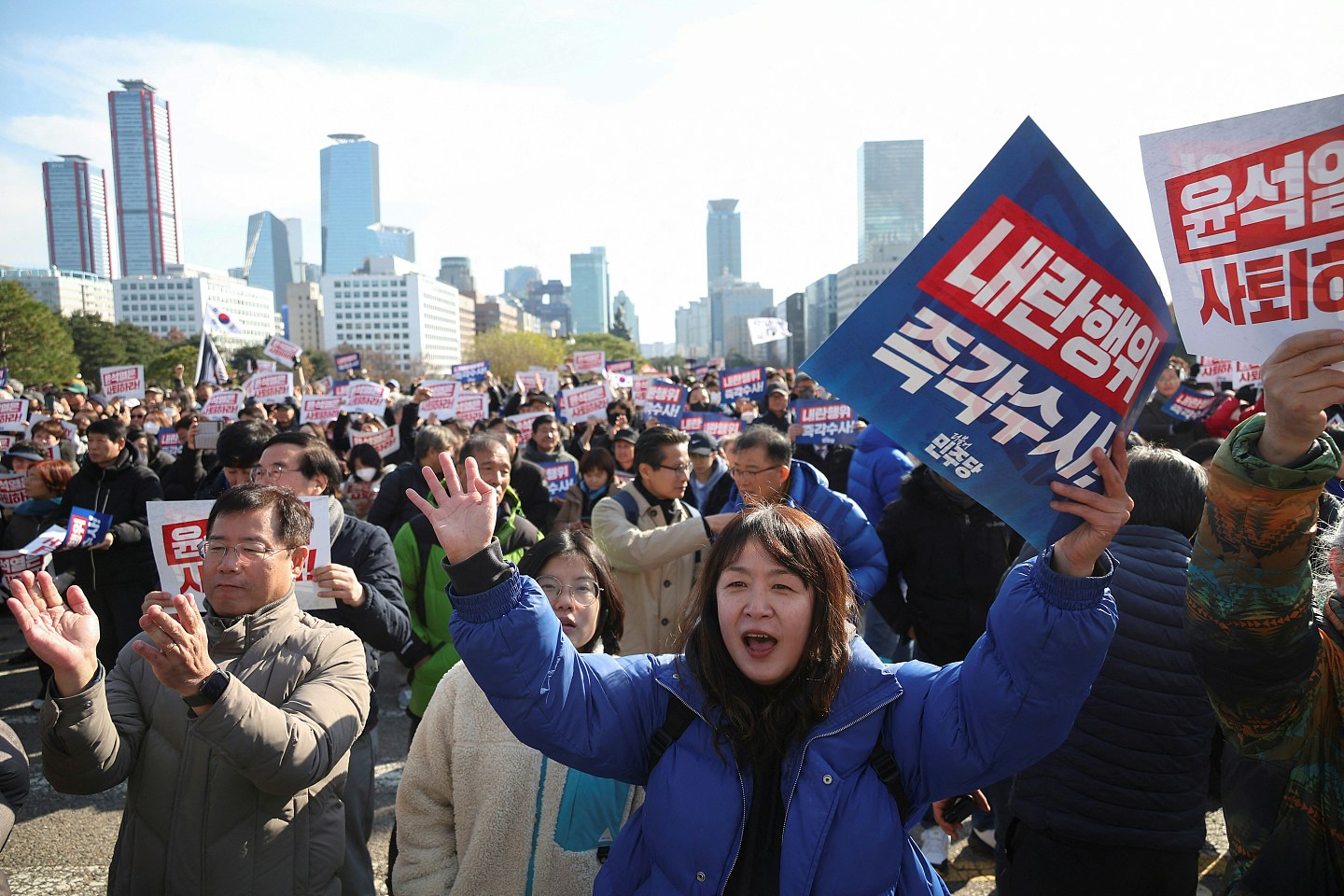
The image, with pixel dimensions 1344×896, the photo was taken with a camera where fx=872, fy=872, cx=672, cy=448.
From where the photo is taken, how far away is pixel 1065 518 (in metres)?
1.68

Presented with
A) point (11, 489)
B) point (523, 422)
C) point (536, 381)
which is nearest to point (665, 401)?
point (523, 422)

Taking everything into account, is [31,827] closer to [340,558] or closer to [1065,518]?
[340,558]

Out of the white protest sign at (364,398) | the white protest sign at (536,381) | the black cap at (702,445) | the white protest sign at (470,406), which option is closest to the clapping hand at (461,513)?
the black cap at (702,445)

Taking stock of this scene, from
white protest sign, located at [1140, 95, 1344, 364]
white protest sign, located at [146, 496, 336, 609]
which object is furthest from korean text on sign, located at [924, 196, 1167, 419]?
white protest sign, located at [146, 496, 336, 609]

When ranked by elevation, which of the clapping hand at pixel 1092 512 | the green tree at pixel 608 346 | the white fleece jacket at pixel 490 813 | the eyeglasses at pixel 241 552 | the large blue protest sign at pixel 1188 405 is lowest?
the white fleece jacket at pixel 490 813

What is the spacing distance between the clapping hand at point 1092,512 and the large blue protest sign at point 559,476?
6.93m

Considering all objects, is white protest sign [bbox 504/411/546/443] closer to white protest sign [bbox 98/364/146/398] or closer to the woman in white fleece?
the woman in white fleece

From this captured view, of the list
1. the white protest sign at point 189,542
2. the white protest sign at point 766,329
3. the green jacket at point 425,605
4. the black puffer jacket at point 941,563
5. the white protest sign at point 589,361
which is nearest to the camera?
the white protest sign at point 189,542

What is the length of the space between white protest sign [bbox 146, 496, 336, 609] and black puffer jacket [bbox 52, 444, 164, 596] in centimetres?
309

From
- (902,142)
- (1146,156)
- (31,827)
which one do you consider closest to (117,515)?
(31,827)

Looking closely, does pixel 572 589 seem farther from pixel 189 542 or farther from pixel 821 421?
pixel 821 421

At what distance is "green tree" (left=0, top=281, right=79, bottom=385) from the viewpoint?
33.2 metres

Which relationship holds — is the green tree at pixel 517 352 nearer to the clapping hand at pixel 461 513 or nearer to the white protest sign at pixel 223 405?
the white protest sign at pixel 223 405

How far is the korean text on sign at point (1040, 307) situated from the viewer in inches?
67.0
